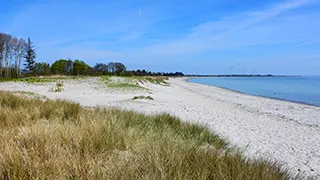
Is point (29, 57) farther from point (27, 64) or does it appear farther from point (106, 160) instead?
point (106, 160)

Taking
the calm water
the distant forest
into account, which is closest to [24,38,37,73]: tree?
the distant forest

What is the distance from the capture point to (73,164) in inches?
85.7

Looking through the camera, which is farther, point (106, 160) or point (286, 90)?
point (286, 90)

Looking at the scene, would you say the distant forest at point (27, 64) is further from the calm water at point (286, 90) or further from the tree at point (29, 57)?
the calm water at point (286, 90)

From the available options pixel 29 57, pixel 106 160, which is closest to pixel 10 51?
pixel 29 57

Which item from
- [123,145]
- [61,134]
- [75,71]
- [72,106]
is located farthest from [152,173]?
[75,71]

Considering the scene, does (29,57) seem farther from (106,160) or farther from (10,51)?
(106,160)

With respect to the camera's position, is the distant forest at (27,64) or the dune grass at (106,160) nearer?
the dune grass at (106,160)

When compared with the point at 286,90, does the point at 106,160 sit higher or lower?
lower

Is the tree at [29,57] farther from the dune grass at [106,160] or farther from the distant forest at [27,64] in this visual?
the dune grass at [106,160]

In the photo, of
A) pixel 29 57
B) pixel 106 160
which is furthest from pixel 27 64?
pixel 106 160

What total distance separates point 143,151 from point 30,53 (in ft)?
180

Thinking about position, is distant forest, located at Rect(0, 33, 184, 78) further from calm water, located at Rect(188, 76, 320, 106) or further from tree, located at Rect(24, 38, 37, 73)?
calm water, located at Rect(188, 76, 320, 106)

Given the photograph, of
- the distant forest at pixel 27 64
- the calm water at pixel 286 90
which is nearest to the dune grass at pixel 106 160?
the calm water at pixel 286 90
